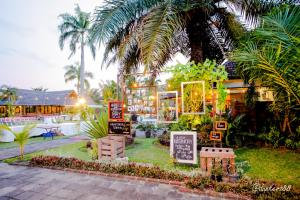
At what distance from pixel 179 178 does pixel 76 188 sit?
203 cm

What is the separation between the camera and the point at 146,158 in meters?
5.55

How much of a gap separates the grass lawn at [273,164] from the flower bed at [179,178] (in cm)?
73

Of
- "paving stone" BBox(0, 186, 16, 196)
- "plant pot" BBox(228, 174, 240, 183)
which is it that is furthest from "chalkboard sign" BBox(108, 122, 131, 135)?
"plant pot" BBox(228, 174, 240, 183)

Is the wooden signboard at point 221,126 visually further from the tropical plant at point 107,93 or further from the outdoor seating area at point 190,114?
the tropical plant at point 107,93

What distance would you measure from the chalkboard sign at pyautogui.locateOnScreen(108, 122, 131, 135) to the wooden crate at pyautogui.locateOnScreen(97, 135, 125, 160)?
17 centimetres

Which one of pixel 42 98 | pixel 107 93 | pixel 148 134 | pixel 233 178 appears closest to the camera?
pixel 233 178

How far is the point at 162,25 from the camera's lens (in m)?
4.52

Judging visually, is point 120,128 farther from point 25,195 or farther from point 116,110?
point 25,195

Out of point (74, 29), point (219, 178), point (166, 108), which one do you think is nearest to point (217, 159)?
point (219, 178)

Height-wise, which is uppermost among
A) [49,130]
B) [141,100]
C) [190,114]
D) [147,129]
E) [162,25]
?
[162,25]

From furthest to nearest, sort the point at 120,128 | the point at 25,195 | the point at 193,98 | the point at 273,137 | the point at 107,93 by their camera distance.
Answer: the point at 107,93 < the point at 273,137 < the point at 193,98 < the point at 120,128 < the point at 25,195

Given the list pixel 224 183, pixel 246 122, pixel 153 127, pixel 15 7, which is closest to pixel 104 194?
pixel 224 183

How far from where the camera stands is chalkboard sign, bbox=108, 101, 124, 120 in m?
5.68

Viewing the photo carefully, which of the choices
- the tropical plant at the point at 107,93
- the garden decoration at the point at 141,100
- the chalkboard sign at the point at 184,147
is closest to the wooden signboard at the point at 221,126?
the chalkboard sign at the point at 184,147
